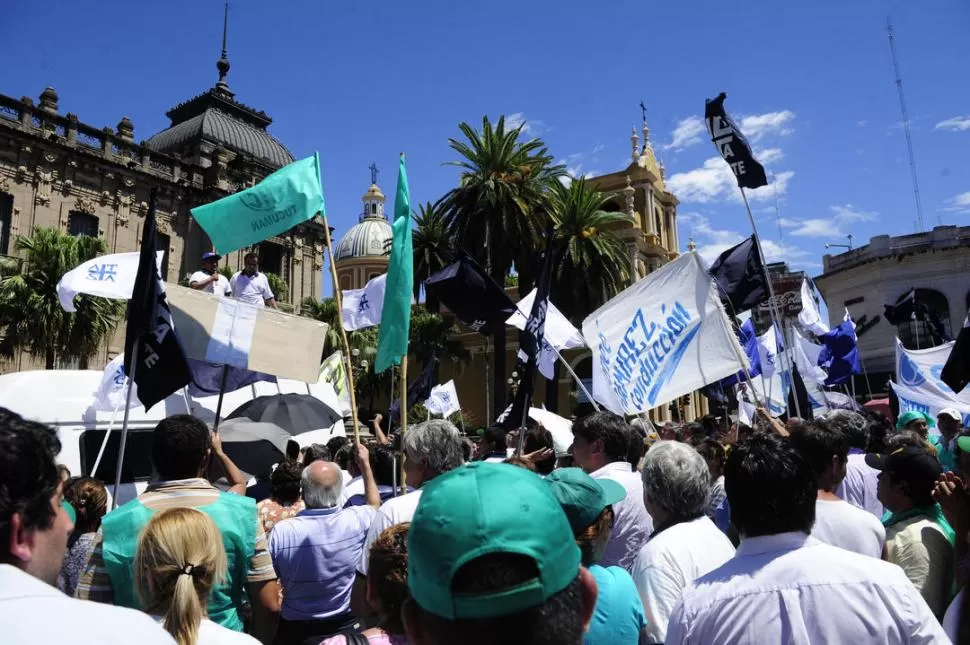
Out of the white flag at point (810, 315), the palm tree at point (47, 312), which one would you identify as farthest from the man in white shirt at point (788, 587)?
the palm tree at point (47, 312)

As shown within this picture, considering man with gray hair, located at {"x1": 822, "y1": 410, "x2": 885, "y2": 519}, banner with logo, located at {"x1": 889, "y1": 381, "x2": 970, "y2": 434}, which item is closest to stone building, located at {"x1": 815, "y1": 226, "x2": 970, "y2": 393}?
banner with logo, located at {"x1": 889, "y1": 381, "x2": 970, "y2": 434}

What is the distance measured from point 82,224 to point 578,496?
35.3 m

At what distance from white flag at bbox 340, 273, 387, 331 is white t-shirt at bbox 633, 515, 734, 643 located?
31.1 feet

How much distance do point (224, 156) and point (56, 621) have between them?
39849 mm

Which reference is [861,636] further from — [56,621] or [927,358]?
[927,358]

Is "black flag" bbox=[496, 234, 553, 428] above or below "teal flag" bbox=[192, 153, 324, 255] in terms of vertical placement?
below

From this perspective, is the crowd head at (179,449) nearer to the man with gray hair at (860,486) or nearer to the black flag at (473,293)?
the man with gray hair at (860,486)

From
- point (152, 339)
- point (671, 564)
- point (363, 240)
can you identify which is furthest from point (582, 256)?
point (363, 240)

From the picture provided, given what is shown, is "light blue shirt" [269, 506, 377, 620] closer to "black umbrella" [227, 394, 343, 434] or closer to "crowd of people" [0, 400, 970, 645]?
"crowd of people" [0, 400, 970, 645]

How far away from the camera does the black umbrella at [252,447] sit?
8.80 m

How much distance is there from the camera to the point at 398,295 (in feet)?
22.8

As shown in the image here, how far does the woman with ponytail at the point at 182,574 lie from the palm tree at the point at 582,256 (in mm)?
28889

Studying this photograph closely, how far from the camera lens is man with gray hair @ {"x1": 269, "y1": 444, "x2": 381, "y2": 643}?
163 inches

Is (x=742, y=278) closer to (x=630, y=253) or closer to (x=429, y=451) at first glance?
(x=429, y=451)
